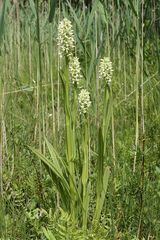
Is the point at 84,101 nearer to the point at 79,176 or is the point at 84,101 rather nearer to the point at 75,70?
the point at 75,70

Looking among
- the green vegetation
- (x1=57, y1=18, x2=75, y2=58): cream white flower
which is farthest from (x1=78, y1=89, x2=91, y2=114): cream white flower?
(x1=57, y1=18, x2=75, y2=58): cream white flower

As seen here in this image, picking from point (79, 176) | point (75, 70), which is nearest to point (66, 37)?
point (75, 70)

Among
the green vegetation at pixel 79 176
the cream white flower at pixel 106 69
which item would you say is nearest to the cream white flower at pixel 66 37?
the green vegetation at pixel 79 176

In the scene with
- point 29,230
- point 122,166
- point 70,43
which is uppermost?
point 70,43

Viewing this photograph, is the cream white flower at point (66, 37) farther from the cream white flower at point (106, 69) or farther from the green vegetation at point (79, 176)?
the cream white flower at point (106, 69)

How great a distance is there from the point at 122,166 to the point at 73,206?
0.43 meters

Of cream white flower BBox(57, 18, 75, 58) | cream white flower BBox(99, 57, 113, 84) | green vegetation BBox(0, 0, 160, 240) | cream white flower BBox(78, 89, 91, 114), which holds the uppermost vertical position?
cream white flower BBox(57, 18, 75, 58)

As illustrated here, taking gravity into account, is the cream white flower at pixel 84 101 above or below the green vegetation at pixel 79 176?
above

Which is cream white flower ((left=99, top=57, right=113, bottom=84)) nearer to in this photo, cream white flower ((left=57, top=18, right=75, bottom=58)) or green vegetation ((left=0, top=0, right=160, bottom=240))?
green vegetation ((left=0, top=0, right=160, bottom=240))

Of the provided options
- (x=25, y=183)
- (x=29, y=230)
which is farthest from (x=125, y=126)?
(x=29, y=230)

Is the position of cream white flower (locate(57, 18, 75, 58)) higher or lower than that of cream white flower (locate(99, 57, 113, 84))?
higher

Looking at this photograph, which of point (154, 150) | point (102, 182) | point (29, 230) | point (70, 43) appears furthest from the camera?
point (154, 150)

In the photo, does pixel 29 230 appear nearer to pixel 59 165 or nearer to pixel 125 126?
pixel 59 165

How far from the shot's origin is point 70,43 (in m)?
1.18
